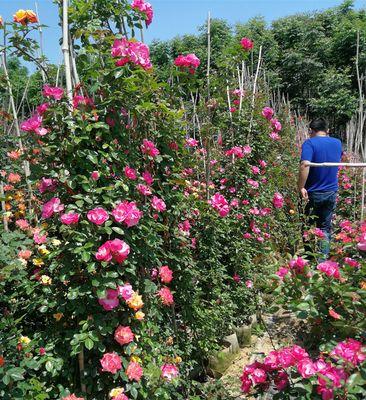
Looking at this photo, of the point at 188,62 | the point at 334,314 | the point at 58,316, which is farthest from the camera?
the point at 188,62

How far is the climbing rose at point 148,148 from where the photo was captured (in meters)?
1.76

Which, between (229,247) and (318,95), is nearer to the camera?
(229,247)

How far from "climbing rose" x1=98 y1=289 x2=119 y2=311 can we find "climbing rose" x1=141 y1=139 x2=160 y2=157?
649 millimetres

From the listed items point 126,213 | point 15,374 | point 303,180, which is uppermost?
point 126,213

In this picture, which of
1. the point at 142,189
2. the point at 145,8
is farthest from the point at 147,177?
the point at 145,8

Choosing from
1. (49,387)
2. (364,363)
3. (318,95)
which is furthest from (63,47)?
(318,95)

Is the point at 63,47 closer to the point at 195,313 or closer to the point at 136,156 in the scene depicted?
the point at 136,156

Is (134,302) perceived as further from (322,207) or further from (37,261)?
(322,207)

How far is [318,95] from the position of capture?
48.1 ft

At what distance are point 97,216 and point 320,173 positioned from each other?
2.56m

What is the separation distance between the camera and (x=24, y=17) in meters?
1.50

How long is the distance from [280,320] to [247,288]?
487mm

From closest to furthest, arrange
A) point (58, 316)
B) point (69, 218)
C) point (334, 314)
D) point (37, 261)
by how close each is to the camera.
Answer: point (334, 314) < point (69, 218) < point (58, 316) < point (37, 261)

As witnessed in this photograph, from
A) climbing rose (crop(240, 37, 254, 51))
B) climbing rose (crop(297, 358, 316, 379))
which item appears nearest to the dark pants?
climbing rose (crop(240, 37, 254, 51))
